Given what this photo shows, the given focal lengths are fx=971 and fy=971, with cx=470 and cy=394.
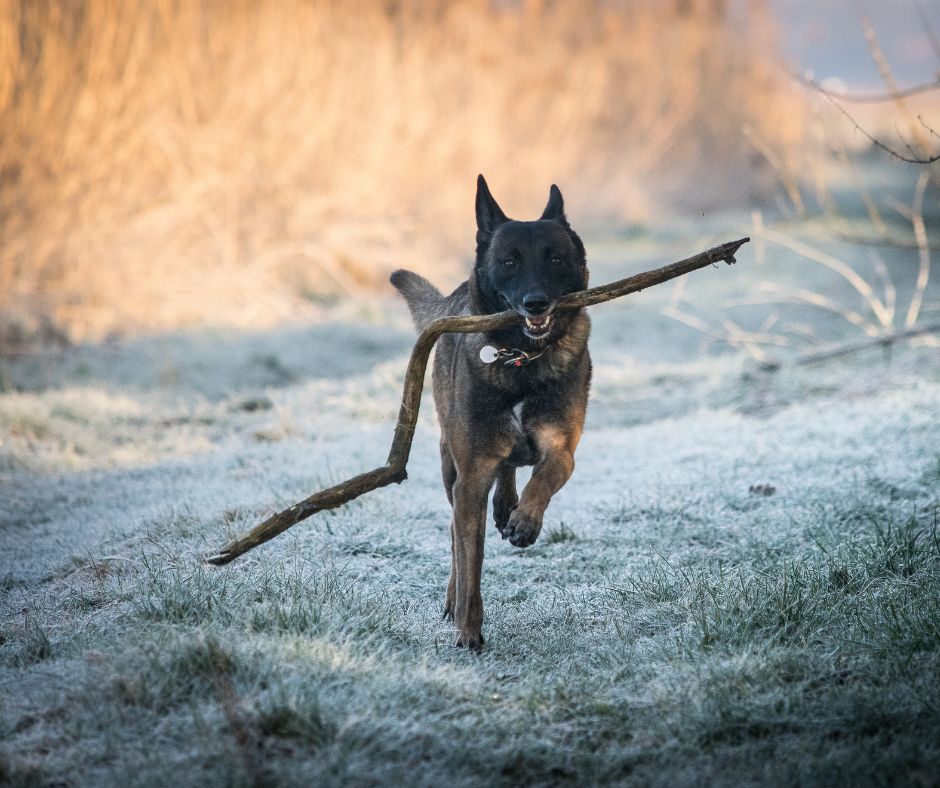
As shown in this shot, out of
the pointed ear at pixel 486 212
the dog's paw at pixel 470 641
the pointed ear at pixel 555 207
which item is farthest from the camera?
the pointed ear at pixel 555 207

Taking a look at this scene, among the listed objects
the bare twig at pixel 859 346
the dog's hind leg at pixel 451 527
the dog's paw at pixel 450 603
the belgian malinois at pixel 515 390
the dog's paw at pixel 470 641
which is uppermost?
the bare twig at pixel 859 346

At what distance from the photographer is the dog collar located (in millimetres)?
3886

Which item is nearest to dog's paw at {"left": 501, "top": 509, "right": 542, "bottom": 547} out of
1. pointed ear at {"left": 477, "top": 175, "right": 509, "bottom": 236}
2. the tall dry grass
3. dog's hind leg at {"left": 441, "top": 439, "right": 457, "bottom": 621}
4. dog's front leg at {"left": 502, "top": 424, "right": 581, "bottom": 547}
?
dog's front leg at {"left": 502, "top": 424, "right": 581, "bottom": 547}

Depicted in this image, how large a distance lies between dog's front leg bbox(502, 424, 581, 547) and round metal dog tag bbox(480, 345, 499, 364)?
1.08 ft

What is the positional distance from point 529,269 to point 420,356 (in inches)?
23.3

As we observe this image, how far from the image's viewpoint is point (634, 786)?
2.49 meters

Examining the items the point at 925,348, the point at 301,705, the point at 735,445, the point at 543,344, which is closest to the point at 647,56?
the point at 925,348

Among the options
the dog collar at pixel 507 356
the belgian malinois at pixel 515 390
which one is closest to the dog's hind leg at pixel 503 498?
the belgian malinois at pixel 515 390

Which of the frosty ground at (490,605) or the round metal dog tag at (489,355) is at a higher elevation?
the round metal dog tag at (489,355)

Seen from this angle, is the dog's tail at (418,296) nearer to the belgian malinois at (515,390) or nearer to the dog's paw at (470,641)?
the belgian malinois at (515,390)

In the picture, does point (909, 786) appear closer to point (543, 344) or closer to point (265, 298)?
point (543, 344)

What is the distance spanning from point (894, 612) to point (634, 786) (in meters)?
1.37

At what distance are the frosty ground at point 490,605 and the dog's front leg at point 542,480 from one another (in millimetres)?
455

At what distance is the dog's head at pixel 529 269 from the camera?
3.78 meters
